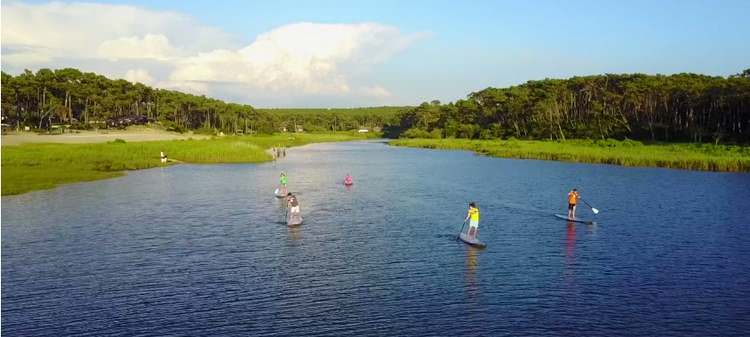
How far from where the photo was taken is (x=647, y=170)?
73688 mm

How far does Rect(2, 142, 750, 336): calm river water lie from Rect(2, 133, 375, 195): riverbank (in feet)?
31.8

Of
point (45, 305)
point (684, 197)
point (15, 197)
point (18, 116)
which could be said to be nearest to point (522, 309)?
point (45, 305)

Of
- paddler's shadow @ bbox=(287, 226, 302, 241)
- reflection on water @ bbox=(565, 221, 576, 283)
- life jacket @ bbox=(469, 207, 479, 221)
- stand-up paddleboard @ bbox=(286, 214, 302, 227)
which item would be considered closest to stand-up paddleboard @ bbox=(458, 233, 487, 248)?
life jacket @ bbox=(469, 207, 479, 221)

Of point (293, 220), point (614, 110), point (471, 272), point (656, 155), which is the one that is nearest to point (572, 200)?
point (471, 272)

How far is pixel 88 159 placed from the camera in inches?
2936

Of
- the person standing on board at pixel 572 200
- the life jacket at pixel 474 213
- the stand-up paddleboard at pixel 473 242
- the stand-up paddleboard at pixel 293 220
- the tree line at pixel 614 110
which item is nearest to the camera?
the stand-up paddleboard at pixel 473 242

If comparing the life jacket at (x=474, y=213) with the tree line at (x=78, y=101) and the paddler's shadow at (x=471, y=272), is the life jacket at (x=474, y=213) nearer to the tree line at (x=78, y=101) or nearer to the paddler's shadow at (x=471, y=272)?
the paddler's shadow at (x=471, y=272)

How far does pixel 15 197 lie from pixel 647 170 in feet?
205

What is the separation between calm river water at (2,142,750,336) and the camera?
1969 cm

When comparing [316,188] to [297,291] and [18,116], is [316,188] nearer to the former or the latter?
[297,291]

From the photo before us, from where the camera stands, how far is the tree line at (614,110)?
351 feet

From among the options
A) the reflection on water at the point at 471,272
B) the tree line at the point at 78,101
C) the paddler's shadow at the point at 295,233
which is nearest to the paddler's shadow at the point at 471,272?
the reflection on water at the point at 471,272

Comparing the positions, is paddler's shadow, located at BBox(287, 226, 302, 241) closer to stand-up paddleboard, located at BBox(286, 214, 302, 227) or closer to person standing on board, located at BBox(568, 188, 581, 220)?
stand-up paddleboard, located at BBox(286, 214, 302, 227)

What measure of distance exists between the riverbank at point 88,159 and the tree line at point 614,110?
231 ft
